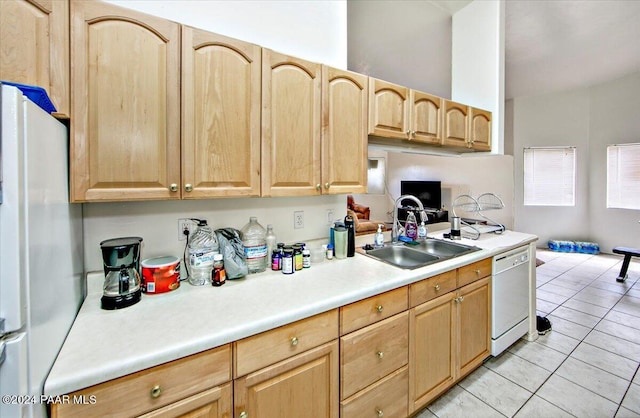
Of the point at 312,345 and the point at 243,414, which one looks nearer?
the point at 243,414

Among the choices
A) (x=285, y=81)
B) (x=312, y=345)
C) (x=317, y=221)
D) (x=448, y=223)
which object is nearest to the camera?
(x=312, y=345)

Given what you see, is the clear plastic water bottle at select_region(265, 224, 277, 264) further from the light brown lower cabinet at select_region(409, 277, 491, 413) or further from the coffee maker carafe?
the light brown lower cabinet at select_region(409, 277, 491, 413)

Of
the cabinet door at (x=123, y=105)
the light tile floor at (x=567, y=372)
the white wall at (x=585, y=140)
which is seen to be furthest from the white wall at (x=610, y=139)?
the cabinet door at (x=123, y=105)

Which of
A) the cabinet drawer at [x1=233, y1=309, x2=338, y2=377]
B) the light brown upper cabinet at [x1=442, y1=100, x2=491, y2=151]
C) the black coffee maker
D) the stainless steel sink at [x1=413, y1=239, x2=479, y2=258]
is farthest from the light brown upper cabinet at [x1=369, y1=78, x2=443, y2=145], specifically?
the cabinet drawer at [x1=233, y1=309, x2=338, y2=377]

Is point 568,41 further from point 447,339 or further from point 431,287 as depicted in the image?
point 447,339

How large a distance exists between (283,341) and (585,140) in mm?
6633

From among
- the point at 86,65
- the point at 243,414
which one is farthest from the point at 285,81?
the point at 243,414

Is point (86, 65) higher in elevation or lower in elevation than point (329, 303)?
higher

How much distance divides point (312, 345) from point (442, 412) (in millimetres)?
1128

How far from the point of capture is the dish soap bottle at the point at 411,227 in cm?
213

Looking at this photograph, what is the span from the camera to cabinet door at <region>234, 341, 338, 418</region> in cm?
96

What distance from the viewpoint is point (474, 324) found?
1785 millimetres

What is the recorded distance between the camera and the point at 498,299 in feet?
6.40

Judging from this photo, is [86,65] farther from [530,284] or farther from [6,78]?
[530,284]
